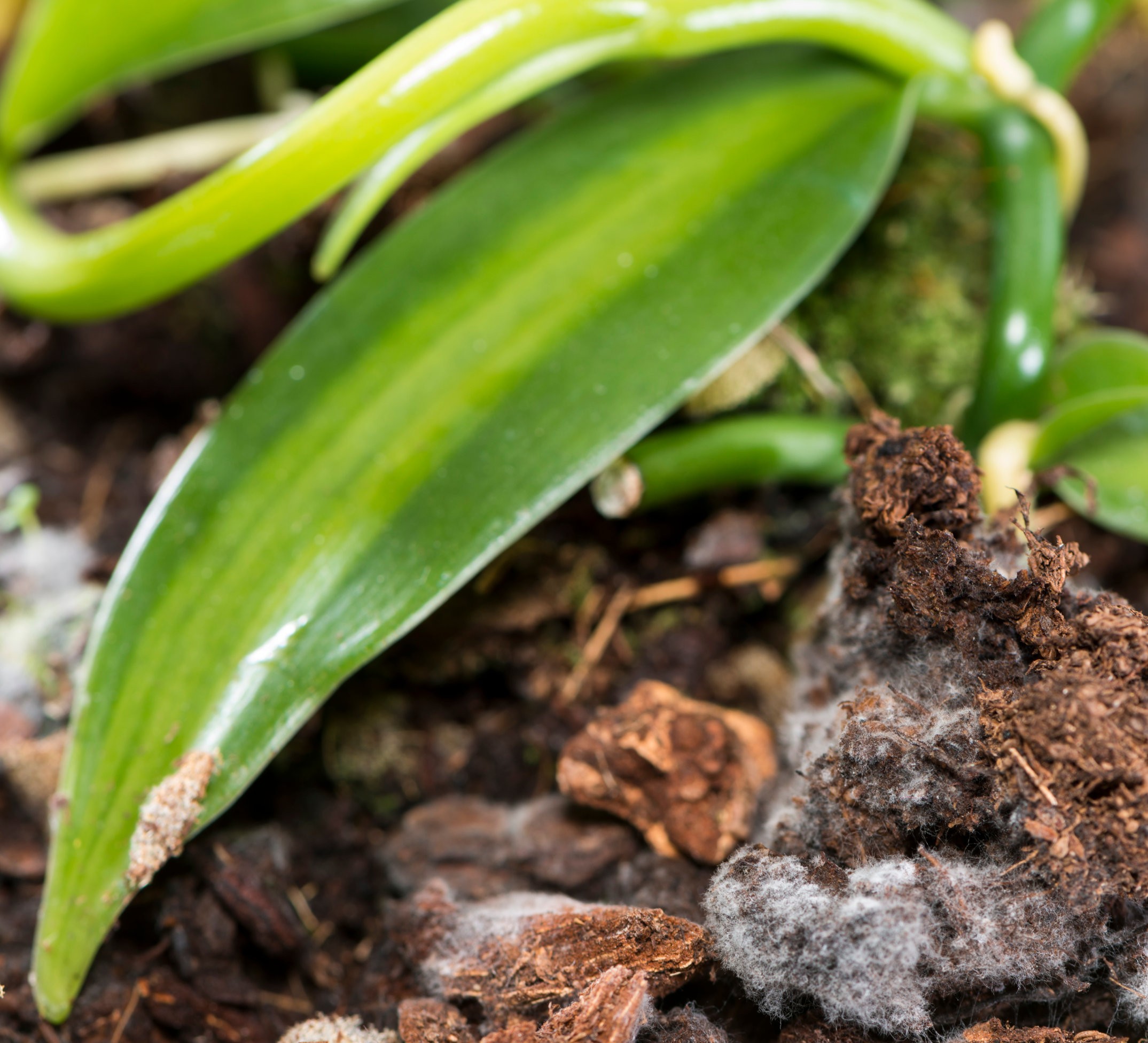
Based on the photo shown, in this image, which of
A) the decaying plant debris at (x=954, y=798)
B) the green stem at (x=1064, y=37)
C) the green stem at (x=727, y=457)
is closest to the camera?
the decaying plant debris at (x=954, y=798)

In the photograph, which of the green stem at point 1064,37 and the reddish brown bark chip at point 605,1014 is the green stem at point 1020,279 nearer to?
the green stem at point 1064,37

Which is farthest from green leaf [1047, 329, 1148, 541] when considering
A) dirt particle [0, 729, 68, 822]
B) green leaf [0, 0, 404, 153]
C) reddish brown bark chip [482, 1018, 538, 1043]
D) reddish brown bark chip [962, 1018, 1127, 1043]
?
dirt particle [0, 729, 68, 822]

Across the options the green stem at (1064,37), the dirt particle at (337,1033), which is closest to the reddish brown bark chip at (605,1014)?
the dirt particle at (337,1033)

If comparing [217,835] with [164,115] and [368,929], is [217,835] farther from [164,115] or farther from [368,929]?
[164,115]

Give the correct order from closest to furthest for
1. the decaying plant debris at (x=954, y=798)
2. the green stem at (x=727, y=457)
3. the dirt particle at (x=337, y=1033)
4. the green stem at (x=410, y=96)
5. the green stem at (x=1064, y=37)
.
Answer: the decaying plant debris at (x=954, y=798)
the dirt particle at (x=337, y=1033)
the green stem at (x=410, y=96)
the green stem at (x=727, y=457)
the green stem at (x=1064, y=37)

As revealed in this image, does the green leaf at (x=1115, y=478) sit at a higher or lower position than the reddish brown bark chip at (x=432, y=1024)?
higher

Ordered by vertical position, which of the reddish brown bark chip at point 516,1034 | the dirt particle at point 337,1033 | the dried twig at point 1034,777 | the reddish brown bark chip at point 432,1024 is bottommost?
the dirt particle at point 337,1033

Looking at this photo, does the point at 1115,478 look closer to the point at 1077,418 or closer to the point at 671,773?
the point at 1077,418
